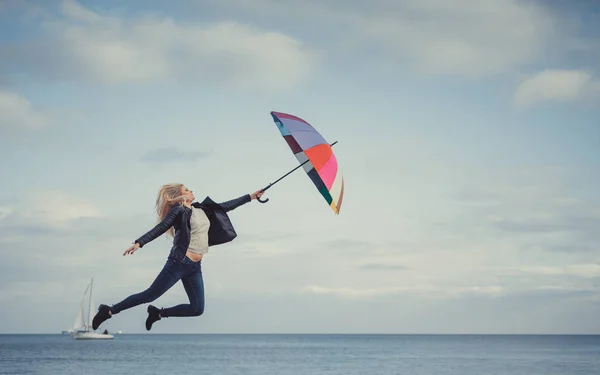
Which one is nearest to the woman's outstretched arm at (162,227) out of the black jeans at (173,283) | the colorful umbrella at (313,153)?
the black jeans at (173,283)

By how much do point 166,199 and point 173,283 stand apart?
0.86 meters

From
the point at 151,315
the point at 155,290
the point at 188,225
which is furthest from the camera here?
the point at 151,315

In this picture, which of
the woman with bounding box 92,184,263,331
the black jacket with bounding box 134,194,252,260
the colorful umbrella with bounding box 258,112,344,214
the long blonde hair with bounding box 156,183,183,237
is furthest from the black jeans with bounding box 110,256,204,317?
the colorful umbrella with bounding box 258,112,344,214

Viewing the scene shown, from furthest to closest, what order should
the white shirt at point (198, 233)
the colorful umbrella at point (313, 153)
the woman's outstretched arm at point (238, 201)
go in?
1. the colorful umbrella at point (313, 153)
2. the woman's outstretched arm at point (238, 201)
3. the white shirt at point (198, 233)

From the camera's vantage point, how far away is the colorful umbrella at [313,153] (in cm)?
897

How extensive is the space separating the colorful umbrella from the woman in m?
0.70

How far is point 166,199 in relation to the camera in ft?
27.3

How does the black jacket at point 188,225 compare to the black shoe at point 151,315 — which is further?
the black shoe at point 151,315

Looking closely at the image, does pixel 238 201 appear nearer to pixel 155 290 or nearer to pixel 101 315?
pixel 155 290

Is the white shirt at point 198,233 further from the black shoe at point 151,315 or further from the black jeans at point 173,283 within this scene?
the black shoe at point 151,315

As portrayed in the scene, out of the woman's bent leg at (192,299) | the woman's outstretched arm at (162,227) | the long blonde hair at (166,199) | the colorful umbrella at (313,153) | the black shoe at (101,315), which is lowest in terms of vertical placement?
the black shoe at (101,315)

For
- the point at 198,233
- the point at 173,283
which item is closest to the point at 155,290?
the point at 173,283

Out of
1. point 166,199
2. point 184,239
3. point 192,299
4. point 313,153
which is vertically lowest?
point 192,299

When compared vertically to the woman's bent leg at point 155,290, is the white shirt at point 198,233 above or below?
above
